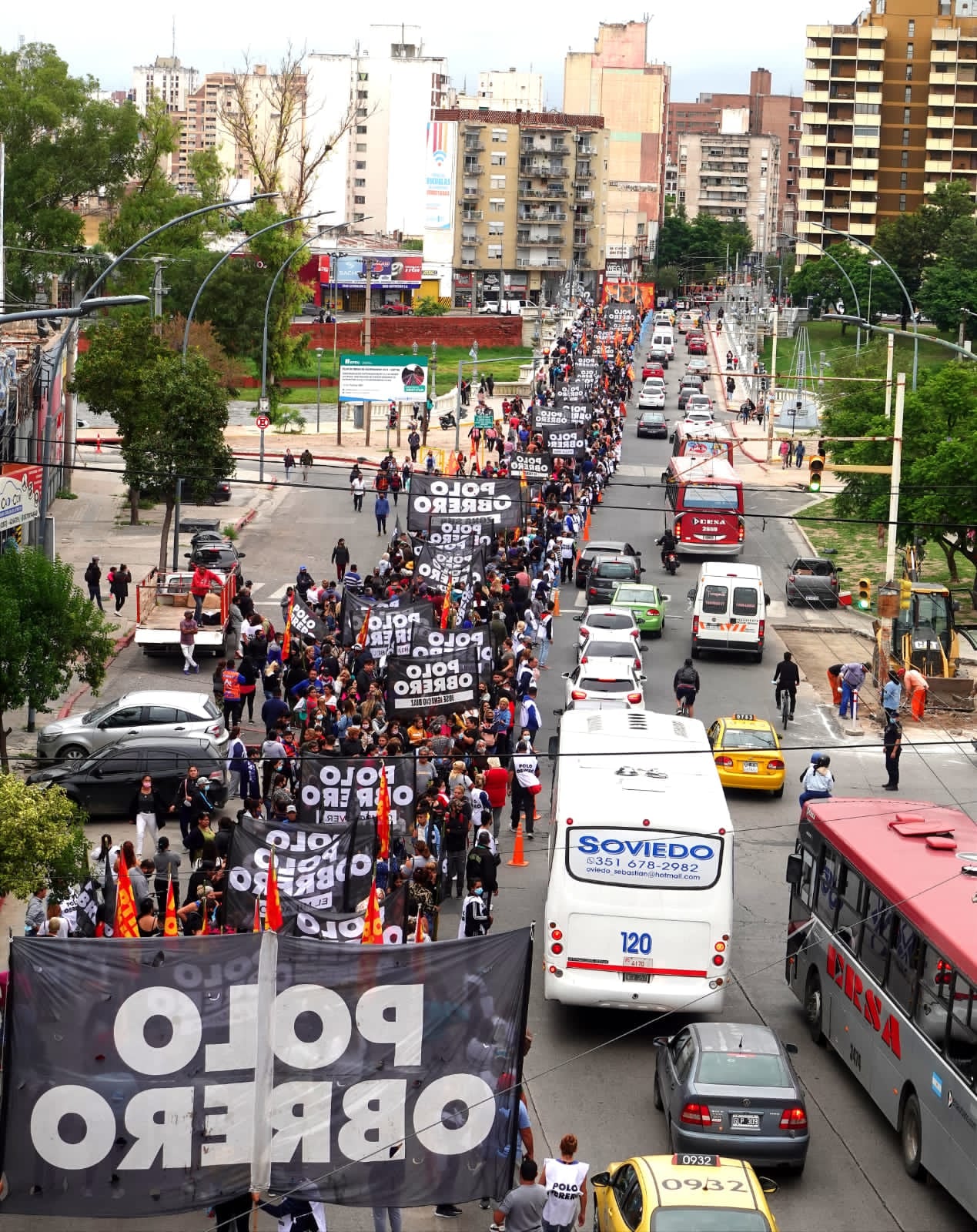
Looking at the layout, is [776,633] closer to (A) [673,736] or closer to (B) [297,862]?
(A) [673,736]

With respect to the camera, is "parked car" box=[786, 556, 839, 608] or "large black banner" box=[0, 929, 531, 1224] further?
"parked car" box=[786, 556, 839, 608]

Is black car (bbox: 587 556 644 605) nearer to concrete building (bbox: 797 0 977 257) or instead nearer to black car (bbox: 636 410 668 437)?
black car (bbox: 636 410 668 437)

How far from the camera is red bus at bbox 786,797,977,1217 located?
579 inches

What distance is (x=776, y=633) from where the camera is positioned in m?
44.2

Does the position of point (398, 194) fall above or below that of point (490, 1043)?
above

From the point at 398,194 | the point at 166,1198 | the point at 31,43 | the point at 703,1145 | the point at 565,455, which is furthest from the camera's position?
the point at 398,194

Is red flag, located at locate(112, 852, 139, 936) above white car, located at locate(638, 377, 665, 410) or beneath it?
beneath

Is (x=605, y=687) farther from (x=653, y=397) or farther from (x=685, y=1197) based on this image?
(x=653, y=397)

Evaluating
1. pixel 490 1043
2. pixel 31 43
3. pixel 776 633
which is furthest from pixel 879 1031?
pixel 31 43

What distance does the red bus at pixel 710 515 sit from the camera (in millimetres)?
52688

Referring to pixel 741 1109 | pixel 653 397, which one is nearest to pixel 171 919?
pixel 741 1109

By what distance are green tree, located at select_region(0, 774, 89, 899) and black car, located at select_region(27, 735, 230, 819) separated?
24.4 feet

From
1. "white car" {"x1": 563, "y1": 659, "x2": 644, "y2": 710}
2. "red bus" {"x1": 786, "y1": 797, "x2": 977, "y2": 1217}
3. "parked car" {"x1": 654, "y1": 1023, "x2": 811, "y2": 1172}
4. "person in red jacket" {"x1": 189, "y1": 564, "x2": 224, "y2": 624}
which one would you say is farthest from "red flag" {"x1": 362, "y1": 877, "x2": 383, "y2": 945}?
"person in red jacket" {"x1": 189, "y1": 564, "x2": 224, "y2": 624}

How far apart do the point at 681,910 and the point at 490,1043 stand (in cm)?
560
